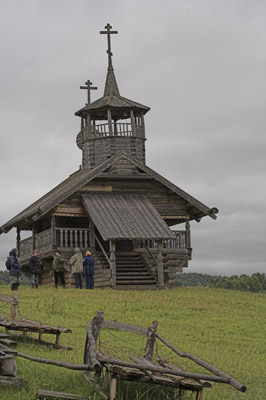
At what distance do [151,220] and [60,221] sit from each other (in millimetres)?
5343

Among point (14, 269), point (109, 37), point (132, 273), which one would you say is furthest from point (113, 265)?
point (109, 37)

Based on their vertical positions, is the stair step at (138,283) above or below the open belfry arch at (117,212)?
below

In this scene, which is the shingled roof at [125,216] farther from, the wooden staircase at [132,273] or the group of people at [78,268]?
the wooden staircase at [132,273]

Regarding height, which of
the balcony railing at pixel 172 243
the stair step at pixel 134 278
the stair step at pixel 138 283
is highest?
the balcony railing at pixel 172 243

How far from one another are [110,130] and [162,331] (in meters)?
19.5

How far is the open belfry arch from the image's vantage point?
112 ft

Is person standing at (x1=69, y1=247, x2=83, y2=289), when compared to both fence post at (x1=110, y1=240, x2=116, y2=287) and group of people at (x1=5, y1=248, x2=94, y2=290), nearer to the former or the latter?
group of people at (x1=5, y1=248, x2=94, y2=290)

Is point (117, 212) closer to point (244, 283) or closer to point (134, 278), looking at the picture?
point (134, 278)

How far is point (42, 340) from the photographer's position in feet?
54.2

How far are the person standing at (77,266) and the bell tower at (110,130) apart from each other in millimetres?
7814

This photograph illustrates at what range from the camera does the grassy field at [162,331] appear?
1290cm

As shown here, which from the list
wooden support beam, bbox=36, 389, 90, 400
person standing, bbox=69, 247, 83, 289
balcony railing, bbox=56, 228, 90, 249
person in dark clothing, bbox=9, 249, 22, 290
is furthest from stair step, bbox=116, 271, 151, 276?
wooden support beam, bbox=36, 389, 90, 400

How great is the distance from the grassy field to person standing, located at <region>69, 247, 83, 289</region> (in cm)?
308

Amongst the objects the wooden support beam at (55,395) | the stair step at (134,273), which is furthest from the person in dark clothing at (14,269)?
the wooden support beam at (55,395)
